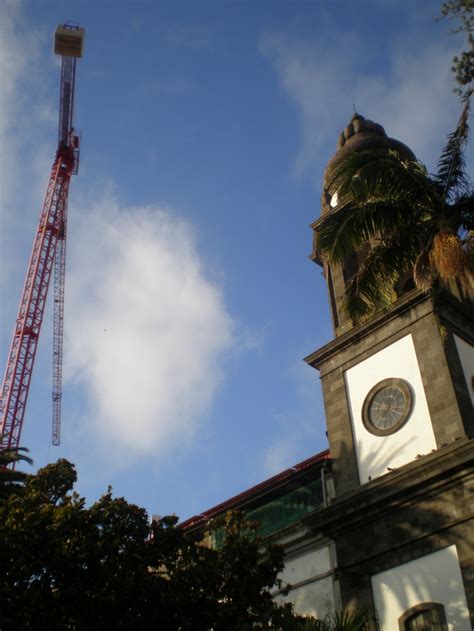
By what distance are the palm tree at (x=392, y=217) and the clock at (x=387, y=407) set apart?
184 inches

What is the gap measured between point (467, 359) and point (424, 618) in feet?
25.9

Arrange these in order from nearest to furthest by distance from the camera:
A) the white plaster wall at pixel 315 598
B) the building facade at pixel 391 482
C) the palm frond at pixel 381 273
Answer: the palm frond at pixel 381 273, the building facade at pixel 391 482, the white plaster wall at pixel 315 598

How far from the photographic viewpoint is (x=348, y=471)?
23.5m

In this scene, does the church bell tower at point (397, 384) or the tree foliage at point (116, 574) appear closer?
the tree foliage at point (116, 574)

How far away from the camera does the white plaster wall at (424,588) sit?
61.5ft

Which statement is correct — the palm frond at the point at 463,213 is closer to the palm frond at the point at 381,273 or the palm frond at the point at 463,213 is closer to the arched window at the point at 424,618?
the palm frond at the point at 381,273

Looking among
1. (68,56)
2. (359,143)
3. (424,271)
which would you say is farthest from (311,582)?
(68,56)

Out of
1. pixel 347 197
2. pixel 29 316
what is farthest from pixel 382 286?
pixel 29 316

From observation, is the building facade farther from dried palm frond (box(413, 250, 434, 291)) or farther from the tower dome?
the tower dome

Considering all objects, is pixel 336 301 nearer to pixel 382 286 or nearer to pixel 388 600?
pixel 382 286

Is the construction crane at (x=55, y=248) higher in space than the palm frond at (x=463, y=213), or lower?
higher

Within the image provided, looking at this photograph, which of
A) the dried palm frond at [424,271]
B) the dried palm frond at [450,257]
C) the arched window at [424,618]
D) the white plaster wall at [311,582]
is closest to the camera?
the dried palm frond at [450,257]

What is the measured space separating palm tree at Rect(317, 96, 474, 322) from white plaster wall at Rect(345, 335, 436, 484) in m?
4.51

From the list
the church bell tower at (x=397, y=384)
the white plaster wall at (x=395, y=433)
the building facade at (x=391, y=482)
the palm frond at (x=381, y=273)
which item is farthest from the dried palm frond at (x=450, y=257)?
the white plaster wall at (x=395, y=433)
